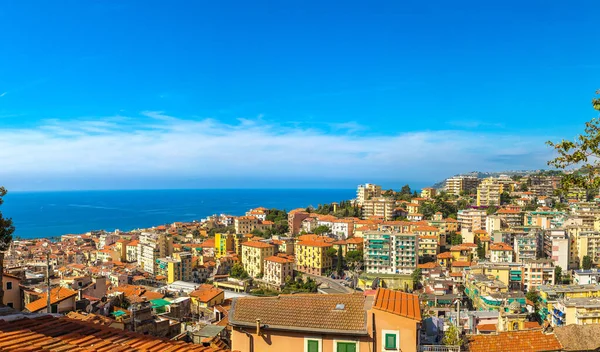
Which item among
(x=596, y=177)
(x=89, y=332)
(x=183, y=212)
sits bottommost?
(x=183, y=212)

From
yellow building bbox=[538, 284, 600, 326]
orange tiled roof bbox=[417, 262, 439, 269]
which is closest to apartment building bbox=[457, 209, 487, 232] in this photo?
orange tiled roof bbox=[417, 262, 439, 269]

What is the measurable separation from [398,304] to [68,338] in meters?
3.76

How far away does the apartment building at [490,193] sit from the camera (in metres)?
56.5

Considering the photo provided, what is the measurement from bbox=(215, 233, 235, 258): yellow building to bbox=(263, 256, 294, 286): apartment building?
9.94 metres

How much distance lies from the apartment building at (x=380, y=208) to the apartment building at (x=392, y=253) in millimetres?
16730

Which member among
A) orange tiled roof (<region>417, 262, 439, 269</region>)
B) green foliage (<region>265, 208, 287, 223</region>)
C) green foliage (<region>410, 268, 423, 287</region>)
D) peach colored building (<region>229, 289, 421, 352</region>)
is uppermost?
peach colored building (<region>229, 289, 421, 352</region>)

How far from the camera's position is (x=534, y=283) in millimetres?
29719

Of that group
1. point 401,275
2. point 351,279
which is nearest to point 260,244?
point 351,279

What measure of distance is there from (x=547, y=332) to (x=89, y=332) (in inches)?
256

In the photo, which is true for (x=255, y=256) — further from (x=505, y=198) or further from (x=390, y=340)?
(x=505, y=198)

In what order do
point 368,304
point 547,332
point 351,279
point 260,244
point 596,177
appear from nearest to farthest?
point 596,177
point 368,304
point 547,332
point 351,279
point 260,244

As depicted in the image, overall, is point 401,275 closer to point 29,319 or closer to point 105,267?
point 105,267

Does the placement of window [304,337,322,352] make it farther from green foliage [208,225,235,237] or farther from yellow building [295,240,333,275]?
green foliage [208,225,235,237]

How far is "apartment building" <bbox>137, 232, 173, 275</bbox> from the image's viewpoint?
42606 mm
